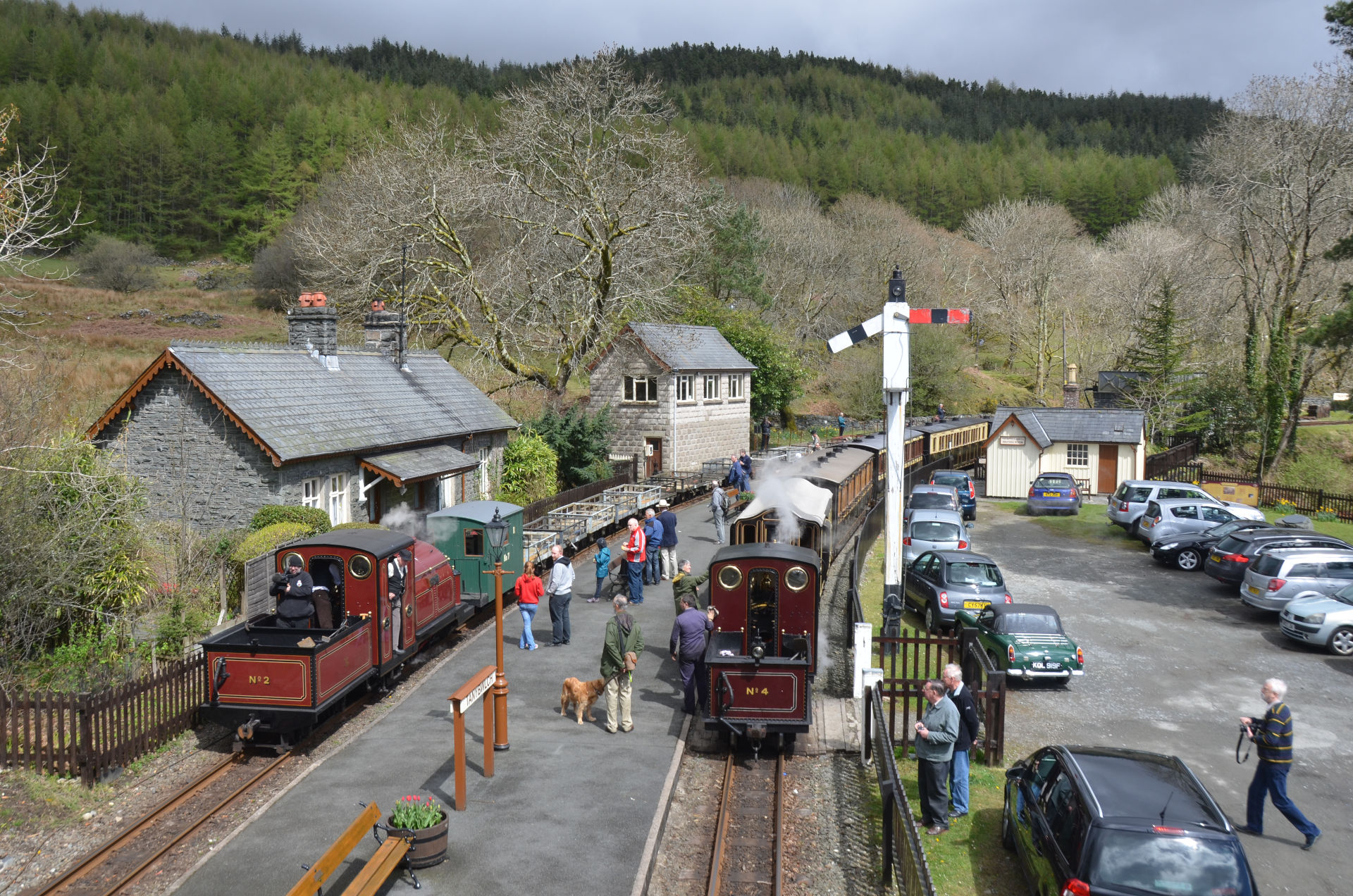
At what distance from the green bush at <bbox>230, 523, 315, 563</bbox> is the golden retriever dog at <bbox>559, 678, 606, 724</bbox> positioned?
671 cm

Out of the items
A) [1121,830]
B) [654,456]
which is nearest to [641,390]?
[654,456]

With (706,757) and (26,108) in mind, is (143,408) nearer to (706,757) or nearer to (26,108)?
(706,757)

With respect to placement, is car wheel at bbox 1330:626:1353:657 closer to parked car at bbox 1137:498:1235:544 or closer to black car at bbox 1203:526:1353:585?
black car at bbox 1203:526:1353:585

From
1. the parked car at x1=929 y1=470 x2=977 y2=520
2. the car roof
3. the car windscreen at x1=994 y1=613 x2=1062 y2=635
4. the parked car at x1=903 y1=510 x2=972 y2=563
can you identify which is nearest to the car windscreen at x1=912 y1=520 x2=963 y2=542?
the parked car at x1=903 y1=510 x2=972 y2=563

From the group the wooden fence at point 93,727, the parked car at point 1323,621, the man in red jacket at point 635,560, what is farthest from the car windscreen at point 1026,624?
the wooden fence at point 93,727

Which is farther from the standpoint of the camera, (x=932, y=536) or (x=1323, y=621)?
(x=932, y=536)

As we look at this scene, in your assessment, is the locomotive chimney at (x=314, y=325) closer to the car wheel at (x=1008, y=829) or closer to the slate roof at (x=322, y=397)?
the slate roof at (x=322, y=397)

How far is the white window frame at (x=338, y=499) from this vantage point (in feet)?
70.0

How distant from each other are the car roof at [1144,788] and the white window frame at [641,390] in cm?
3070

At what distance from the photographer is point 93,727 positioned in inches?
438

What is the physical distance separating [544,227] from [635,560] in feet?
66.1

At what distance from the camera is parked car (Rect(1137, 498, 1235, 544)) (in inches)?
1104

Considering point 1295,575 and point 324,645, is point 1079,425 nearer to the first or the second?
point 1295,575

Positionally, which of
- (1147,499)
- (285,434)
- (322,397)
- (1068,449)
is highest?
(322,397)
